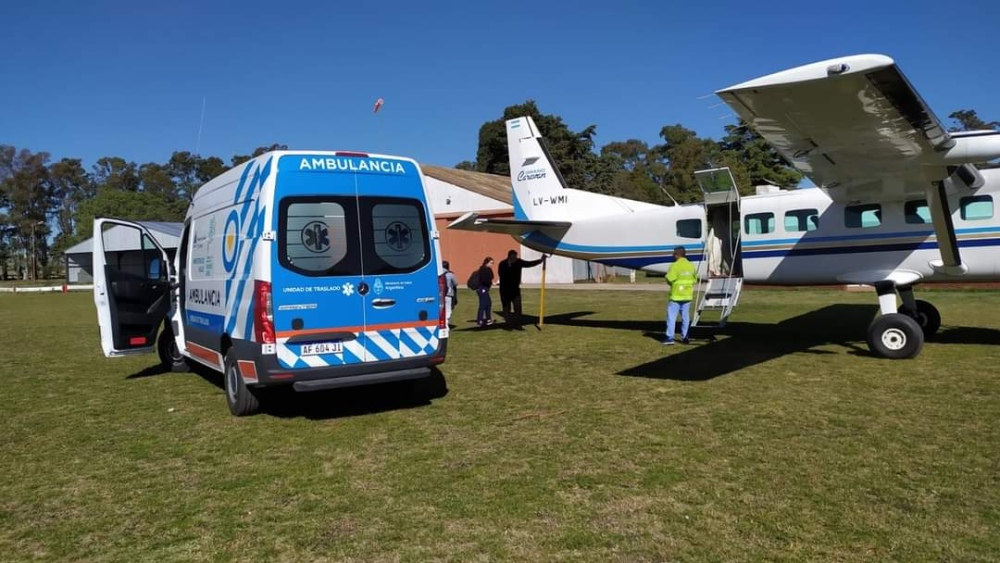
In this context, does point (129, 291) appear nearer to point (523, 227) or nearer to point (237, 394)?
point (237, 394)

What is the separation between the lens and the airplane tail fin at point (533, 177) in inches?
604

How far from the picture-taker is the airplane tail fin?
50.3 feet

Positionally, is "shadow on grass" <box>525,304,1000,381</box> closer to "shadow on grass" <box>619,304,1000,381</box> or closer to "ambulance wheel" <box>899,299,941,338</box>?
"shadow on grass" <box>619,304,1000,381</box>

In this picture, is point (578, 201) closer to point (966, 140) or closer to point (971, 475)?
point (966, 140)

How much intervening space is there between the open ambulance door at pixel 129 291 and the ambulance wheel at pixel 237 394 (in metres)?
3.12

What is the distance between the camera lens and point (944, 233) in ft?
33.2

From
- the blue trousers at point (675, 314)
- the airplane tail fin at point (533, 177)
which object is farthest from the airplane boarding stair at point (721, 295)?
the airplane tail fin at point (533, 177)

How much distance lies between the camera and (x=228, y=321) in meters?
7.27

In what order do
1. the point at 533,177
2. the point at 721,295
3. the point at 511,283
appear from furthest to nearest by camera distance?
the point at 511,283 < the point at 533,177 < the point at 721,295

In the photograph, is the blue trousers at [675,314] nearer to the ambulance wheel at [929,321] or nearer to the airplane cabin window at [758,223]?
the airplane cabin window at [758,223]

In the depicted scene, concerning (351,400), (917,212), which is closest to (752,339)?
(917,212)

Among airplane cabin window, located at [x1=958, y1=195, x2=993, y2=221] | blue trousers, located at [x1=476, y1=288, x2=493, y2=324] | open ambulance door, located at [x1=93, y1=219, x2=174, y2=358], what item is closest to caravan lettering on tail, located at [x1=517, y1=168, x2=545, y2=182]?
blue trousers, located at [x1=476, y1=288, x2=493, y2=324]

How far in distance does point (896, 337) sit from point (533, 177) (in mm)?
8546

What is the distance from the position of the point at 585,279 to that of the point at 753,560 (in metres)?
33.7
